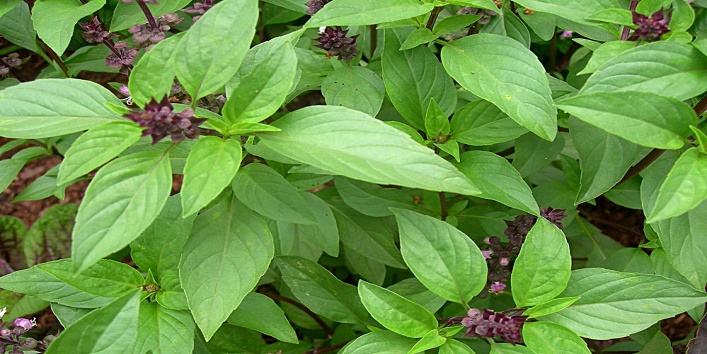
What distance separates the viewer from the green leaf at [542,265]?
4.34 ft

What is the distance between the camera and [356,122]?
1130mm

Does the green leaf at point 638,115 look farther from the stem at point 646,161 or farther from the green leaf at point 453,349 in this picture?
the green leaf at point 453,349

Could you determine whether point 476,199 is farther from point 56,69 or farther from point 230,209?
point 56,69

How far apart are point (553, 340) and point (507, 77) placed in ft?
1.83

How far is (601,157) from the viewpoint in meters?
1.48

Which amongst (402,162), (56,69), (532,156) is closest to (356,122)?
(402,162)

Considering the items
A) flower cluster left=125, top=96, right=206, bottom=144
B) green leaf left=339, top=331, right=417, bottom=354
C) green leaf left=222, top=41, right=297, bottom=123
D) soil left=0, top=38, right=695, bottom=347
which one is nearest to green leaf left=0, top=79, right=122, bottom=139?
flower cluster left=125, top=96, right=206, bottom=144

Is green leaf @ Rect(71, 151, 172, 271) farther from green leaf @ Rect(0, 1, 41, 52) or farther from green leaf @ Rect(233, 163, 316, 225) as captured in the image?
green leaf @ Rect(0, 1, 41, 52)

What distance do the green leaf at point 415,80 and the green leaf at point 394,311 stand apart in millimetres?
432

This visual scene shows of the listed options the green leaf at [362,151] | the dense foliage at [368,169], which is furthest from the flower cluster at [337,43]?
the green leaf at [362,151]

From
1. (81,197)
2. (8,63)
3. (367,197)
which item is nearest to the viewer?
(367,197)

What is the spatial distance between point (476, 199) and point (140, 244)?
1.10 metres

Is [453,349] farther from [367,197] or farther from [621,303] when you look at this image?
[367,197]

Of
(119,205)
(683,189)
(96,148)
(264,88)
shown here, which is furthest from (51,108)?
(683,189)
